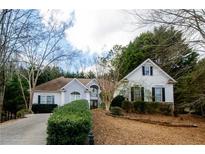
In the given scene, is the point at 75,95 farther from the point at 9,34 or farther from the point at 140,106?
the point at 9,34

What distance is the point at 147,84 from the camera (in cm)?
750

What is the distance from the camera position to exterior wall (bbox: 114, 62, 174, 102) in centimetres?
704

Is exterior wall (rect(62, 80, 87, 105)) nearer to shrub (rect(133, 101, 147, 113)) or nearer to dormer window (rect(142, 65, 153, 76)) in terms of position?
shrub (rect(133, 101, 147, 113))

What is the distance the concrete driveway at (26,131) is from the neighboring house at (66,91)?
0.33 m

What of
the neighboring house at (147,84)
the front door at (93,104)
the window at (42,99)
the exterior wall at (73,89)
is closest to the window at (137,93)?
the neighboring house at (147,84)

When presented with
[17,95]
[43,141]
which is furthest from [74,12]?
[43,141]

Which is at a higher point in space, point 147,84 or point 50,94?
point 147,84

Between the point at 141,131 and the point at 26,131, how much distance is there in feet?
5.83

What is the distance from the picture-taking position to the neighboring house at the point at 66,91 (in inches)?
252

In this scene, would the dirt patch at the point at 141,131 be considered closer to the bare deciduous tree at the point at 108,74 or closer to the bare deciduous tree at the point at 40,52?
the bare deciduous tree at the point at 108,74

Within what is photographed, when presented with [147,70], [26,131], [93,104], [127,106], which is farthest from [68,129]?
[147,70]
